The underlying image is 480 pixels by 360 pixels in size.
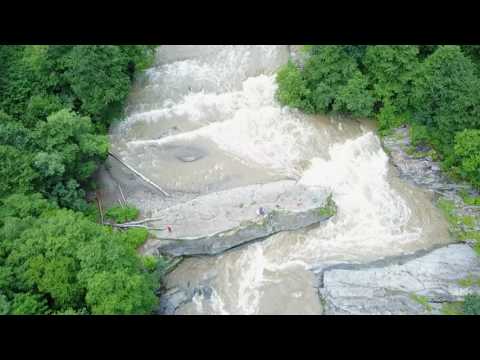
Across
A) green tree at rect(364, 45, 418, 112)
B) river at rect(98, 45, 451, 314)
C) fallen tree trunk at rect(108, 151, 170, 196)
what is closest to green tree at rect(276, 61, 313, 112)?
river at rect(98, 45, 451, 314)

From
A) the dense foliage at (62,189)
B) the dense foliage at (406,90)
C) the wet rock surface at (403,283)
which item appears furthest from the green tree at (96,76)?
the wet rock surface at (403,283)

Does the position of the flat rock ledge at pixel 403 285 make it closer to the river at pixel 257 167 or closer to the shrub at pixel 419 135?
the river at pixel 257 167

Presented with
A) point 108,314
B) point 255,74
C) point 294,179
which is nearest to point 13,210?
point 108,314

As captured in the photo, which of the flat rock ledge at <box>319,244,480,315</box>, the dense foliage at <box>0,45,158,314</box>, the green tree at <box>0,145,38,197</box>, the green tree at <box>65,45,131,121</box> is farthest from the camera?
the green tree at <box>65,45,131,121</box>

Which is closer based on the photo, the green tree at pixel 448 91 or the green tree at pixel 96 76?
the green tree at pixel 448 91

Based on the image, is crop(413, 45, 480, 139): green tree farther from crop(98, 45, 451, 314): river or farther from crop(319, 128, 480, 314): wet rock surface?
crop(319, 128, 480, 314): wet rock surface

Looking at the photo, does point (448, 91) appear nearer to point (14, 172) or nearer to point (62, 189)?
point (62, 189)
